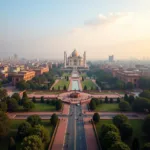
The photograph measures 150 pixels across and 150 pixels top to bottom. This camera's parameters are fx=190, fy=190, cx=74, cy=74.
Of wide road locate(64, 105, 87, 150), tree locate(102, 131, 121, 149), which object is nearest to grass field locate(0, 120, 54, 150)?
wide road locate(64, 105, 87, 150)

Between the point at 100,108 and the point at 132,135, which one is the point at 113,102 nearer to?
the point at 100,108

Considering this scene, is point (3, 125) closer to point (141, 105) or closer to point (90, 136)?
point (90, 136)

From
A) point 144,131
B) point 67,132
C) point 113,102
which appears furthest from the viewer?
point 113,102

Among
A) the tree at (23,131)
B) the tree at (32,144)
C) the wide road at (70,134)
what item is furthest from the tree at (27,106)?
the tree at (32,144)

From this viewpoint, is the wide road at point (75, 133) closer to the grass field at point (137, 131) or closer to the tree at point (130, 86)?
the grass field at point (137, 131)

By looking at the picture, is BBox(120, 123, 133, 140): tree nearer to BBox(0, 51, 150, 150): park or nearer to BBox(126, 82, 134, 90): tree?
BBox(0, 51, 150, 150): park

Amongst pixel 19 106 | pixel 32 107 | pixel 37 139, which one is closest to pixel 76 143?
pixel 37 139
